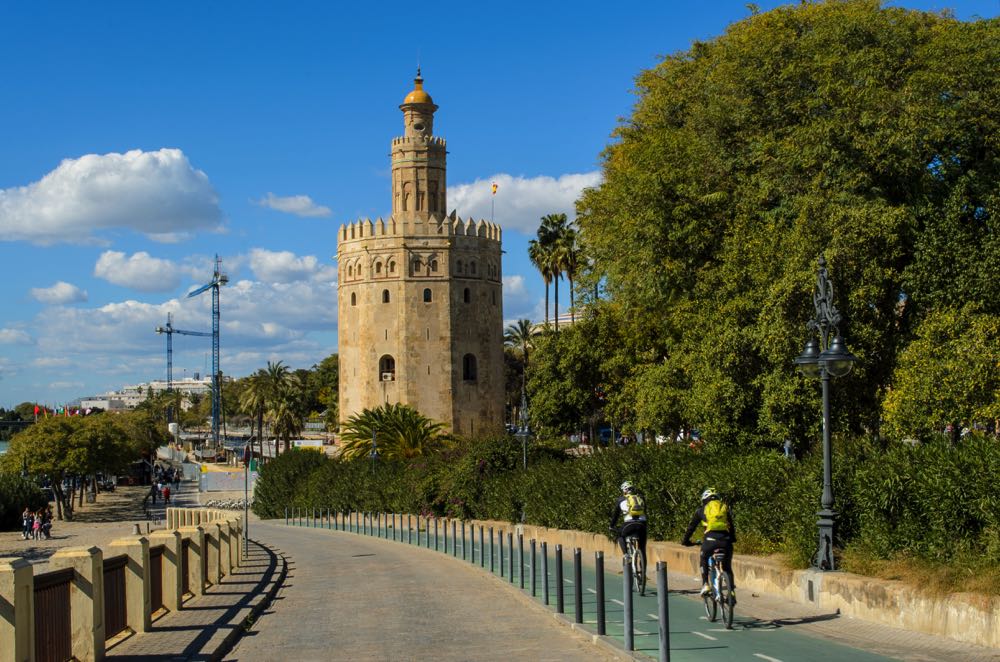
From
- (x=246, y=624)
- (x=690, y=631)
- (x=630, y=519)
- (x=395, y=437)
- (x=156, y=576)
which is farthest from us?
(x=395, y=437)

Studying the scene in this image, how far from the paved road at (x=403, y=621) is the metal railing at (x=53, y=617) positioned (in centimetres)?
203

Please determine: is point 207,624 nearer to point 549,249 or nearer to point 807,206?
point 807,206

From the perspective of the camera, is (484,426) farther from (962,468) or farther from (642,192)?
(962,468)

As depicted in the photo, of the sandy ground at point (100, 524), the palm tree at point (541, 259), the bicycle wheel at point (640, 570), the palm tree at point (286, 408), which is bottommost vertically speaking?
the sandy ground at point (100, 524)

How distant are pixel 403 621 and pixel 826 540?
5.68 meters

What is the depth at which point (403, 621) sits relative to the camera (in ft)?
50.3

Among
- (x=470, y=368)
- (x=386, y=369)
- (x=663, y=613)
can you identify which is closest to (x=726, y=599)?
(x=663, y=613)

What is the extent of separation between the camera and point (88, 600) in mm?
11516

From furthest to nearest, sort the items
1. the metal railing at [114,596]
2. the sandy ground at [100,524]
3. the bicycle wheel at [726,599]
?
the sandy ground at [100,524], the bicycle wheel at [726,599], the metal railing at [114,596]

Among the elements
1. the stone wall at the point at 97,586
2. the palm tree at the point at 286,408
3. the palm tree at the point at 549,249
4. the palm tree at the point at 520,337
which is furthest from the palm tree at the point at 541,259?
the stone wall at the point at 97,586

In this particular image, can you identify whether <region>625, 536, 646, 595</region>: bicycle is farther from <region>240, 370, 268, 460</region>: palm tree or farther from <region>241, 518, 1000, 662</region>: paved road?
<region>240, 370, 268, 460</region>: palm tree

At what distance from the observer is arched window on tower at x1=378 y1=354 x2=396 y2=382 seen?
76.6 metres

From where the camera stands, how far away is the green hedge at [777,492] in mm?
14258

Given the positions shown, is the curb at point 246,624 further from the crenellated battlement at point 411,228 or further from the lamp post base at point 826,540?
the crenellated battlement at point 411,228
